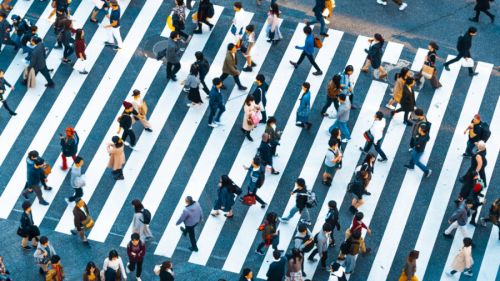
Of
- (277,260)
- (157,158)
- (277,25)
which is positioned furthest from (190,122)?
(277,260)

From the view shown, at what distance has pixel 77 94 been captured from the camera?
36.4 metres

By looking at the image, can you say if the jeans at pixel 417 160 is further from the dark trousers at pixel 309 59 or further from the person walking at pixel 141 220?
the person walking at pixel 141 220

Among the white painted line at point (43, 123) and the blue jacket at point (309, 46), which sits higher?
the blue jacket at point (309, 46)

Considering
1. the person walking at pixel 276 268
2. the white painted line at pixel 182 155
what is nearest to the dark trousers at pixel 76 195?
the white painted line at pixel 182 155

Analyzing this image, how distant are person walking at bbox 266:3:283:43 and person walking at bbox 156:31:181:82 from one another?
2776mm

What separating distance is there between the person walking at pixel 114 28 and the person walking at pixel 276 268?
9886 millimetres

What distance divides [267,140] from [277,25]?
17.2 feet

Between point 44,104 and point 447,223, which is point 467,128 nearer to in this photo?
point 447,223

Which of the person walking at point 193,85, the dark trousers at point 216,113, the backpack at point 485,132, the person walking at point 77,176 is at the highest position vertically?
the backpack at point 485,132

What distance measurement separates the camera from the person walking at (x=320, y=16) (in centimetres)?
3762

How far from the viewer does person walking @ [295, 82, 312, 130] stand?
34.3m

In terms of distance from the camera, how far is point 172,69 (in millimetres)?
36812

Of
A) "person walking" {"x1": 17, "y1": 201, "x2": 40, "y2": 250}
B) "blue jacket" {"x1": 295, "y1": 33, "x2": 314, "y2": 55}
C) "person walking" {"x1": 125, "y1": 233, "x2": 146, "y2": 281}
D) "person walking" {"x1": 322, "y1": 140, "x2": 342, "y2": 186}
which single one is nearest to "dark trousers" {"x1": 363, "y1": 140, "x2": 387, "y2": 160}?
"person walking" {"x1": 322, "y1": 140, "x2": 342, "y2": 186}

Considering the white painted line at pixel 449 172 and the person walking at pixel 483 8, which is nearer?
the white painted line at pixel 449 172
